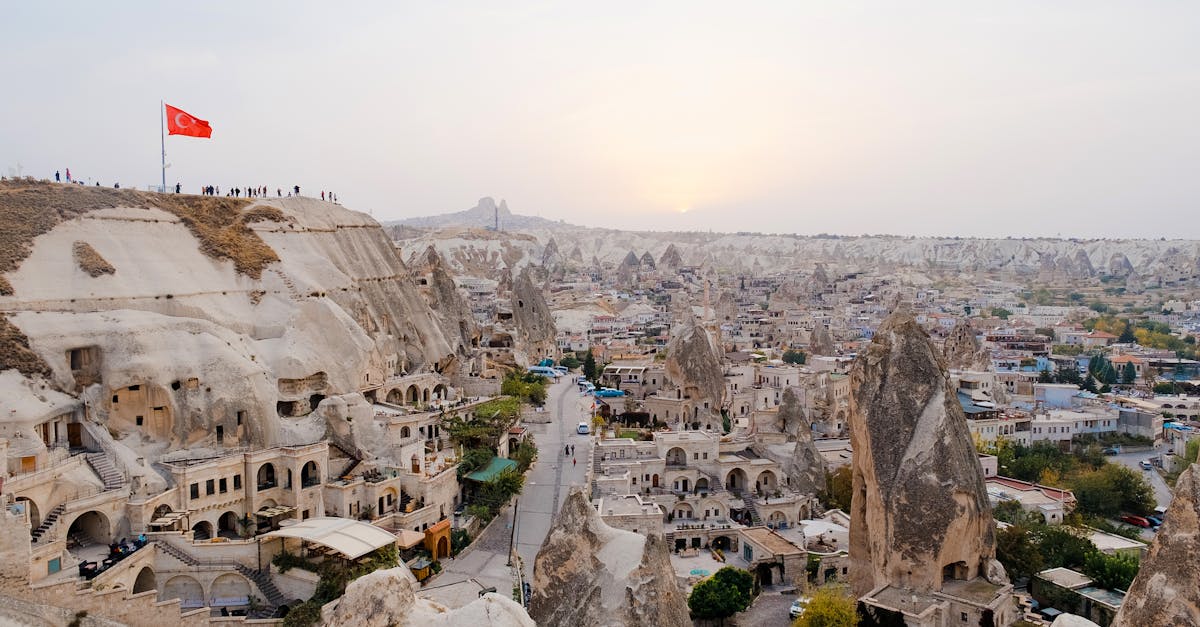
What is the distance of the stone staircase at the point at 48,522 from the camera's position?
22.9 metres

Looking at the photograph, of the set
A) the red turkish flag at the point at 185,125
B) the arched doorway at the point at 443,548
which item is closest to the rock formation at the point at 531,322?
the red turkish flag at the point at 185,125

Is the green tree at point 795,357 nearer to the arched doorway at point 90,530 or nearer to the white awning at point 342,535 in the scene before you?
the white awning at point 342,535

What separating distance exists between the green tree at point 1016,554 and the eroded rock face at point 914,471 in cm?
517

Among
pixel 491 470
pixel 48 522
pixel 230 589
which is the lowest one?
pixel 230 589

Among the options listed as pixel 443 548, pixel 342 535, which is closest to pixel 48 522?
pixel 342 535

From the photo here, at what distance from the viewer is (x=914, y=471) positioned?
2330 centimetres

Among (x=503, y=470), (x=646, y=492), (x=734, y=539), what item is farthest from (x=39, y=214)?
(x=734, y=539)

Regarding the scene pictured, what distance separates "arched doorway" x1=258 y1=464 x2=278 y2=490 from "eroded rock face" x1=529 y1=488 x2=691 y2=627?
15.6m

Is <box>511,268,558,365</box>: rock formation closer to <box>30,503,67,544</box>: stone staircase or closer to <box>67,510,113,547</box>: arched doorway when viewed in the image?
<box>67,510,113,547</box>: arched doorway

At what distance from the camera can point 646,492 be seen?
36781 millimetres

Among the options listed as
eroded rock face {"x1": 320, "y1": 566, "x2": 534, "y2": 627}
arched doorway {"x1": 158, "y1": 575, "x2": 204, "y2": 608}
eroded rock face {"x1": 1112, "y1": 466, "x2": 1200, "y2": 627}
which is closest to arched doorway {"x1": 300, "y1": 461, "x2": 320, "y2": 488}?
arched doorway {"x1": 158, "y1": 575, "x2": 204, "y2": 608}

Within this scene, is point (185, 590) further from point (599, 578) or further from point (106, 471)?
point (599, 578)

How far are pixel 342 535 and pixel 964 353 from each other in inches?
1893

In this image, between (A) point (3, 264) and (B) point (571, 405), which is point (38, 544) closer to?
(A) point (3, 264)
